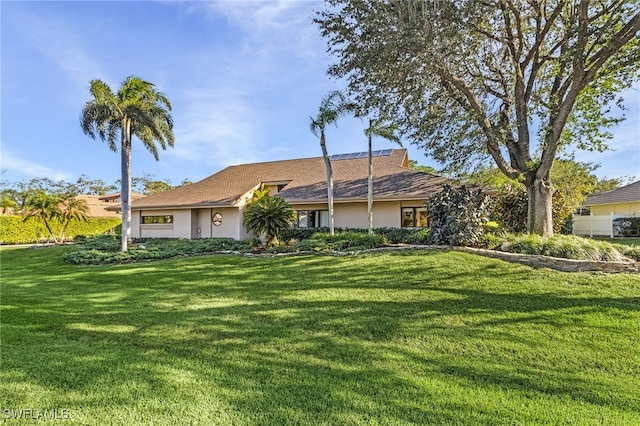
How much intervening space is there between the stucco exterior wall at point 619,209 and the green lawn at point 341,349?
24163 millimetres

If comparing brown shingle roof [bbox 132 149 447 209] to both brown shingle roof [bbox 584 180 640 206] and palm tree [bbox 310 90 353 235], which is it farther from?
brown shingle roof [bbox 584 180 640 206]

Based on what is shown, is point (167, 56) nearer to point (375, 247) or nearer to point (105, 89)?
point (105, 89)

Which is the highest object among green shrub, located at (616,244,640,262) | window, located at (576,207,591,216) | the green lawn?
window, located at (576,207,591,216)

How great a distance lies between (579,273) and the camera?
8078mm

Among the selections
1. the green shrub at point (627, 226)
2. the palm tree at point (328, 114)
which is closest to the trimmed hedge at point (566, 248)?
the palm tree at point (328, 114)

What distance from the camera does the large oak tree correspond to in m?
8.90

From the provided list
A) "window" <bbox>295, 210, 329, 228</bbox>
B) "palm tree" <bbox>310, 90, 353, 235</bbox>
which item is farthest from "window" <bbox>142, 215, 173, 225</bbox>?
"palm tree" <bbox>310, 90, 353, 235</bbox>

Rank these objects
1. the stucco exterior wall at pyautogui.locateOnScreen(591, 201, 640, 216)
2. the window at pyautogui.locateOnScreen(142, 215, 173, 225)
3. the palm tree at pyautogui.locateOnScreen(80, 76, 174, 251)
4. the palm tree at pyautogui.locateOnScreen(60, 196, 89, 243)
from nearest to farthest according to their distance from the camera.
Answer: the palm tree at pyautogui.locateOnScreen(80, 76, 174, 251)
the window at pyautogui.locateOnScreen(142, 215, 173, 225)
the palm tree at pyautogui.locateOnScreen(60, 196, 89, 243)
the stucco exterior wall at pyautogui.locateOnScreen(591, 201, 640, 216)

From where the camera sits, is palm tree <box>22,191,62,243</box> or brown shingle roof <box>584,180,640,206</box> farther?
brown shingle roof <box>584,180,640,206</box>

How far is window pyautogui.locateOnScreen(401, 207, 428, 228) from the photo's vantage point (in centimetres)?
1795

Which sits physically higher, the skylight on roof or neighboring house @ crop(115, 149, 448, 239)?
the skylight on roof

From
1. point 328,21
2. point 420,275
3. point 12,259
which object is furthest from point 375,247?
point 12,259

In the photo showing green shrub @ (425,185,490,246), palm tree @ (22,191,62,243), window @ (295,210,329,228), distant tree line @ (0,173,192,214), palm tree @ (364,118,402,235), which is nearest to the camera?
green shrub @ (425,185,490,246)

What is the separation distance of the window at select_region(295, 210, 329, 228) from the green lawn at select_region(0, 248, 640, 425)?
35.3ft
